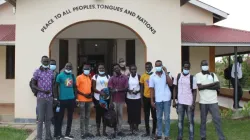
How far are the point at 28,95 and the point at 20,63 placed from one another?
1.05 m

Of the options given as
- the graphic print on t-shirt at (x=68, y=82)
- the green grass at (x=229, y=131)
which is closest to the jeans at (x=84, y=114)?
the graphic print on t-shirt at (x=68, y=82)

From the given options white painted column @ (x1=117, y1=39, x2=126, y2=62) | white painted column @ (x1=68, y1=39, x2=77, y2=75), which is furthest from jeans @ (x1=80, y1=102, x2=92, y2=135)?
white painted column @ (x1=68, y1=39, x2=77, y2=75)

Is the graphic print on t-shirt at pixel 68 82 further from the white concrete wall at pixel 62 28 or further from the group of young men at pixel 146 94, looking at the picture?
the white concrete wall at pixel 62 28

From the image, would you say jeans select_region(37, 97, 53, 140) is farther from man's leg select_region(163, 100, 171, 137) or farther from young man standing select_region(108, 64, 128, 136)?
man's leg select_region(163, 100, 171, 137)

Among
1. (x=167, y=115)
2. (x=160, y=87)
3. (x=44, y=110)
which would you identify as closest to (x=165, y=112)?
(x=167, y=115)

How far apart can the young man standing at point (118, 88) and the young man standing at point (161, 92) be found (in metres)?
0.80

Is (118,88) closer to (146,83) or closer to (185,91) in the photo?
(146,83)

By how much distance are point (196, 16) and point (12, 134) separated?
32.3 feet

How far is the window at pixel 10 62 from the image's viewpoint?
46.4 feet

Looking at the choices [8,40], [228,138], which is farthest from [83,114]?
[8,40]

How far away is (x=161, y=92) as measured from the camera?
26.4 ft

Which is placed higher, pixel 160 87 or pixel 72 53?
pixel 72 53

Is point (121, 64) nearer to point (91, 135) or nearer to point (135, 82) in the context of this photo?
point (135, 82)

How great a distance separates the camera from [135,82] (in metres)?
8.77
